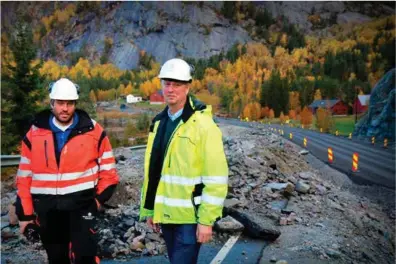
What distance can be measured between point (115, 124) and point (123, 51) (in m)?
20.7

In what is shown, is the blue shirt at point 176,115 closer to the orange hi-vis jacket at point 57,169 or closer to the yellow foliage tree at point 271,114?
the orange hi-vis jacket at point 57,169

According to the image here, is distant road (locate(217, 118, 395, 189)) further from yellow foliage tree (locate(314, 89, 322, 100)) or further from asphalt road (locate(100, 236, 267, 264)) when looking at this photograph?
asphalt road (locate(100, 236, 267, 264))

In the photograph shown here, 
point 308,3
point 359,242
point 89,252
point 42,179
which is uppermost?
point 308,3

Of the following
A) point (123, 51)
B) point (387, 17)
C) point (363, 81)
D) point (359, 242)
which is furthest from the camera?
point (123, 51)

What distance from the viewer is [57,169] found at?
2.76 metres

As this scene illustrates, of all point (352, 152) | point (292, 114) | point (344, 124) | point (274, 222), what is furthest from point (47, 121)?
point (344, 124)

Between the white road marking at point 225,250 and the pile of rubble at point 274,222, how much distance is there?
109 millimetres

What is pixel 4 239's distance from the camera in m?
5.06

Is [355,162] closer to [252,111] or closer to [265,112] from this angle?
[265,112]

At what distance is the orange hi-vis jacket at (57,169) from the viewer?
9.04 feet

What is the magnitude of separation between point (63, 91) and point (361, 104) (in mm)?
22275

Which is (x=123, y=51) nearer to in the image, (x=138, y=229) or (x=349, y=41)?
(x=349, y=41)

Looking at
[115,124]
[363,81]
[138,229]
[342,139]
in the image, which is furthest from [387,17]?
[138,229]

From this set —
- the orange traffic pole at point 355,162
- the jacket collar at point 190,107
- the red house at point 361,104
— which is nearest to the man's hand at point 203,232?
the jacket collar at point 190,107
